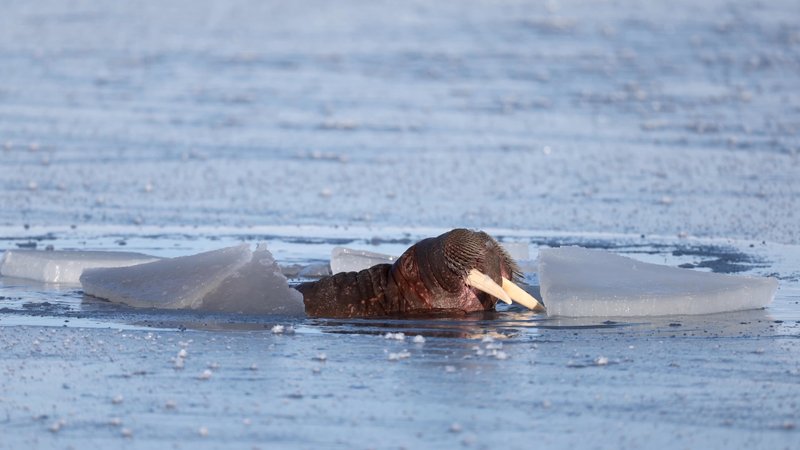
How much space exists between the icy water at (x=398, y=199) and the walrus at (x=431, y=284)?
16cm

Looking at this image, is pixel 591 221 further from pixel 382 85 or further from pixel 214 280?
pixel 382 85

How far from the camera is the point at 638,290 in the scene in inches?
262

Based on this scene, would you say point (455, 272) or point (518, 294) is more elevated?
point (455, 272)

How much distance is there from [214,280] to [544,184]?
4.18 m

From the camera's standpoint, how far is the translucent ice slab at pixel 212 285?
6715 millimetres

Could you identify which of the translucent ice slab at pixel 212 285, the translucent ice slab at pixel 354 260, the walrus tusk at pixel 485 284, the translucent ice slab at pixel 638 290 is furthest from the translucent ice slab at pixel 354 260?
the walrus tusk at pixel 485 284

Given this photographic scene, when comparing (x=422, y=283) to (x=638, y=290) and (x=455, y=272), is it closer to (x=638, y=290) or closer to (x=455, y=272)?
(x=455, y=272)

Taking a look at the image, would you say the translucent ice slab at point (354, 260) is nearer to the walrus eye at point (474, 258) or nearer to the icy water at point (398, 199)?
the icy water at point (398, 199)

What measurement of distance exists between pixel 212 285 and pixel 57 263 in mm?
1305

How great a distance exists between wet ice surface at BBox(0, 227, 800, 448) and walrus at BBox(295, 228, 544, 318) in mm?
121

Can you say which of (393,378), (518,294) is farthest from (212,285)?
(393,378)

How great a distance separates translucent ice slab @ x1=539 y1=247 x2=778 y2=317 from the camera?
21.6 ft

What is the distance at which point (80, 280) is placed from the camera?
24.2ft

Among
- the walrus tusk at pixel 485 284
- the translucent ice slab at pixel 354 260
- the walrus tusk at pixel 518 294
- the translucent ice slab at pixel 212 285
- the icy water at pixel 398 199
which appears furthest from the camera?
the translucent ice slab at pixel 354 260
